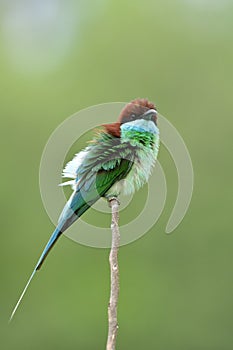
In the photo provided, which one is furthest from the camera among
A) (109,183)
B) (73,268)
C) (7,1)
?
(7,1)

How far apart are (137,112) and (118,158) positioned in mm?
215

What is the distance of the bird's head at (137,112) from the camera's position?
10.8 ft

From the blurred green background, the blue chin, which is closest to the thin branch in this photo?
the blue chin

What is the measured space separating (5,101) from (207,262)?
2250 millimetres

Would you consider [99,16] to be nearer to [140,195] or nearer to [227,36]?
[227,36]

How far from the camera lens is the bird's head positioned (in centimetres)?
330

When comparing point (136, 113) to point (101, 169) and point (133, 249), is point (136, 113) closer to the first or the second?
point (101, 169)

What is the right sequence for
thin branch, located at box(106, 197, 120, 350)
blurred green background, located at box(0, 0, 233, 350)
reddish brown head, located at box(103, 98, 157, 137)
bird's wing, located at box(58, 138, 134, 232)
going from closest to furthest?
thin branch, located at box(106, 197, 120, 350) → bird's wing, located at box(58, 138, 134, 232) → reddish brown head, located at box(103, 98, 157, 137) → blurred green background, located at box(0, 0, 233, 350)

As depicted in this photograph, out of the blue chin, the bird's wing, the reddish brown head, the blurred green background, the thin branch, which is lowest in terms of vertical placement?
the thin branch

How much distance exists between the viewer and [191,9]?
9133 mm

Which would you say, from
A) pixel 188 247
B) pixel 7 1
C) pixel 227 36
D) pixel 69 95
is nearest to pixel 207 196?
pixel 188 247

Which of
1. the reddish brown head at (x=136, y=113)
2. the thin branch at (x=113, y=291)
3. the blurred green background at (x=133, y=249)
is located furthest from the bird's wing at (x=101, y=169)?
the blurred green background at (x=133, y=249)

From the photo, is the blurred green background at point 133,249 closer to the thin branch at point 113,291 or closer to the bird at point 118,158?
the bird at point 118,158

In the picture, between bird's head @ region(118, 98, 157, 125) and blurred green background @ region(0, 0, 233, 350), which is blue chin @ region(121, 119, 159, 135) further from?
blurred green background @ region(0, 0, 233, 350)
